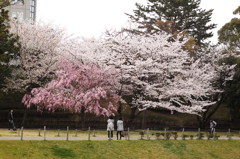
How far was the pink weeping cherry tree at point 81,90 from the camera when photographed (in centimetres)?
3053

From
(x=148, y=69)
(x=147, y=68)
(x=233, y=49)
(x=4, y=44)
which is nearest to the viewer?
(x=4, y=44)

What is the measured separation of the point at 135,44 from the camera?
1291 inches

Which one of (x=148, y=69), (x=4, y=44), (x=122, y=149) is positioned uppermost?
(x=4, y=44)

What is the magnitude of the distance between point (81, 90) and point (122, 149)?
1002cm

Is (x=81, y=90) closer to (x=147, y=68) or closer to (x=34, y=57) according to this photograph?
(x=147, y=68)

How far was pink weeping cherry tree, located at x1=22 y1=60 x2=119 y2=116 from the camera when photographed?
30.5 meters

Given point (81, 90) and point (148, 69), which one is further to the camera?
point (148, 69)

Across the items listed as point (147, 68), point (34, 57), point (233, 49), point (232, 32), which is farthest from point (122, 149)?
point (233, 49)

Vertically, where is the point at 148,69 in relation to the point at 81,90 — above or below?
above

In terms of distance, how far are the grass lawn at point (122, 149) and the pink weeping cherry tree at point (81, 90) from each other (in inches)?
285

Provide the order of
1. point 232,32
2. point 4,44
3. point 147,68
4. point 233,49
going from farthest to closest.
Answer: point 233,49 < point 232,32 < point 147,68 < point 4,44

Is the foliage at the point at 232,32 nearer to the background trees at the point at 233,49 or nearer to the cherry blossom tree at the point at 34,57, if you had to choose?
the background trees at the point at 233,49

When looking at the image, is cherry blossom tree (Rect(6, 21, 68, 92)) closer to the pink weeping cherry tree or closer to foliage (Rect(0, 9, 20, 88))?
the pink weeping cherry tree

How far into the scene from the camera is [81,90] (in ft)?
102
